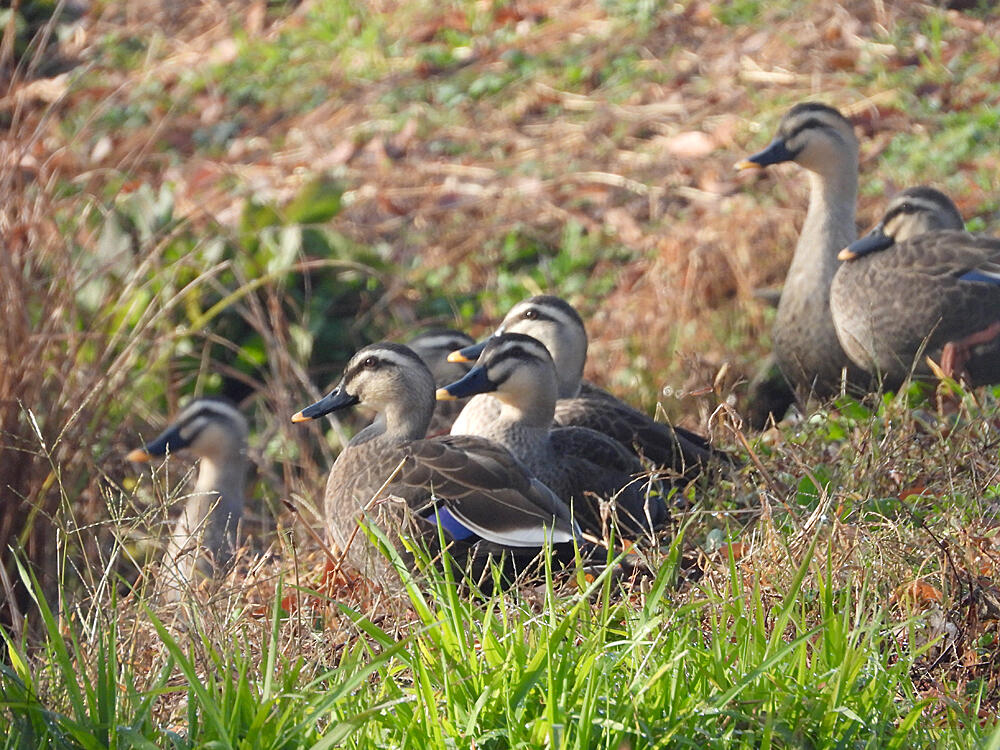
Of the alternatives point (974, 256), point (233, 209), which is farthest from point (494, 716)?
point (233, 209)

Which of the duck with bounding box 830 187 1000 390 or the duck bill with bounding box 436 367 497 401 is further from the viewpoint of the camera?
the duck with bounding box 830 187 1000 390

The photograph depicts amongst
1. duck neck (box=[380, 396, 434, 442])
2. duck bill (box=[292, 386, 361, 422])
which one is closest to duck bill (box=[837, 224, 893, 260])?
duck neck (box=[380, 396, 434, 442])

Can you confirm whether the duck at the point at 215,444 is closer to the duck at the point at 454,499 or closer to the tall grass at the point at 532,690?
the duck at the point at 454,499

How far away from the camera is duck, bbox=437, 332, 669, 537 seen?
5.84 m

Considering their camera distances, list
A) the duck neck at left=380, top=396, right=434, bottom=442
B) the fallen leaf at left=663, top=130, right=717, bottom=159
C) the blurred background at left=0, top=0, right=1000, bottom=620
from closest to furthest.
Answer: the duck neck at left=380, top=396, right=434, bottom=442
the blurred background at left=0, top=0, right=1000, bottom=620
the fallen leaf at left=663, top=130, right=717, bottom=159

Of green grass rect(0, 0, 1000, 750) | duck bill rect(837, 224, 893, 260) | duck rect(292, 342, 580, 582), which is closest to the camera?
green grass rect(0, 0, 1000, 750)

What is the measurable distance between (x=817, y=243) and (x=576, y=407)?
198 cm

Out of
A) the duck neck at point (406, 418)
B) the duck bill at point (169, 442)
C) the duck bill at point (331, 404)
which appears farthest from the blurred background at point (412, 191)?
the duck neck at point (406, 418)

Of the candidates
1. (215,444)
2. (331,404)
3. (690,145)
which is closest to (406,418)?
(331,404)

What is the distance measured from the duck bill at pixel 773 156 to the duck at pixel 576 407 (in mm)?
1557

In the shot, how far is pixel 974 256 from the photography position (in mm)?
6742

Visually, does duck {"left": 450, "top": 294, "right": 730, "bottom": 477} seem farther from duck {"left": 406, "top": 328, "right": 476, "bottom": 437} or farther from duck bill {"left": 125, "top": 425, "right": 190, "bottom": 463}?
duck bill {"left": 125, "top": 425, "right": 190, "bottom": 463}

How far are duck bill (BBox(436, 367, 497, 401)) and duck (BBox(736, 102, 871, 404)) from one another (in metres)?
1.99

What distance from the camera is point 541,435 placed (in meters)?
6.04
